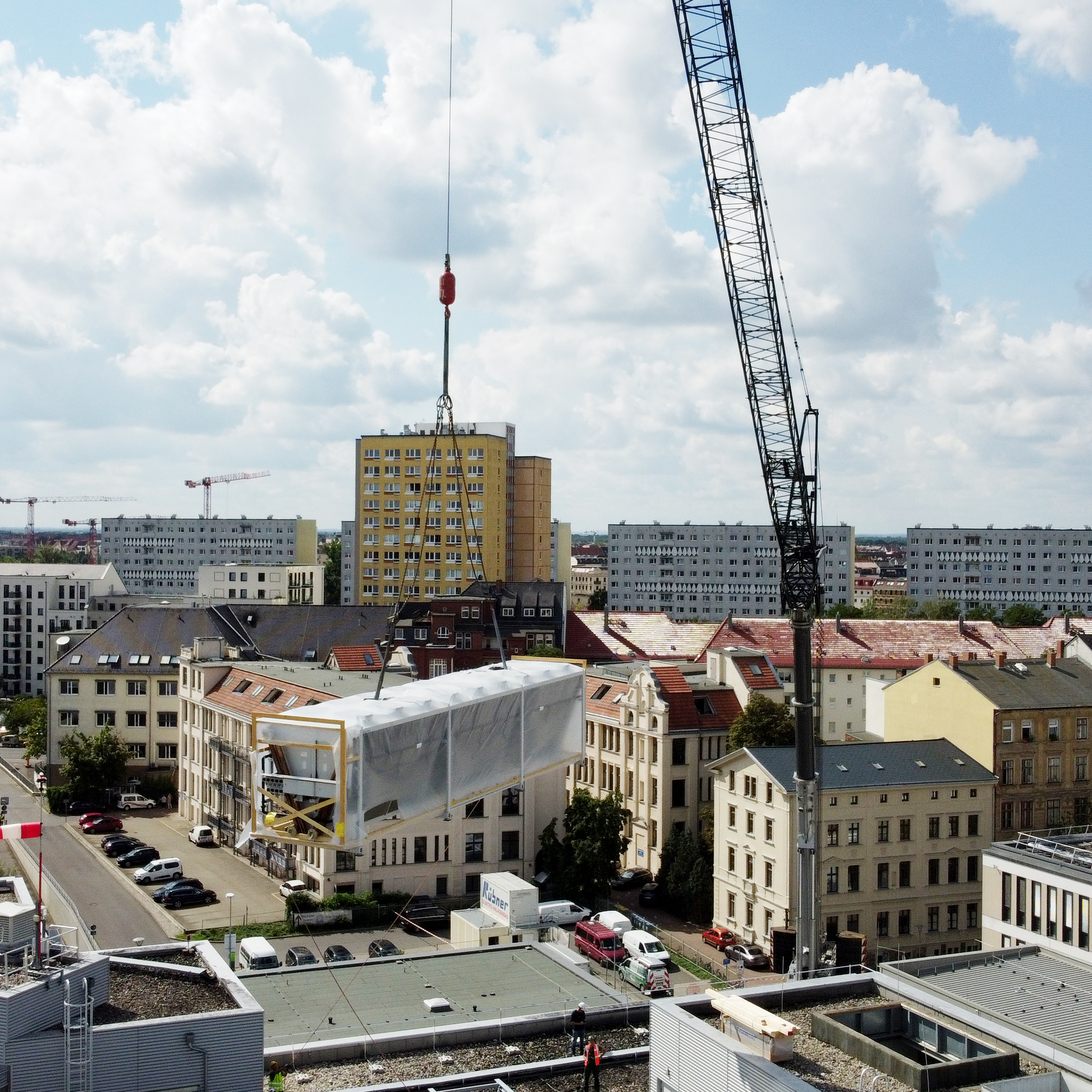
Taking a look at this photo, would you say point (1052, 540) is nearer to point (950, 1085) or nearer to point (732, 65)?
point (732, 65)

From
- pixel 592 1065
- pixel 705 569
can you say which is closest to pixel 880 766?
pixel 592 1065

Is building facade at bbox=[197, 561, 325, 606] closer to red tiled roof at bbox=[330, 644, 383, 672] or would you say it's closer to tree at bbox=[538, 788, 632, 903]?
red tiled roof at bbox=[330, 644, 383, 672]

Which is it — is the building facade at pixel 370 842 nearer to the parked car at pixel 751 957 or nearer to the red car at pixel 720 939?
the red car at pixel 720 939

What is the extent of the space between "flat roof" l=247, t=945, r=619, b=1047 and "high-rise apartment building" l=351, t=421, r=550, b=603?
252 feet

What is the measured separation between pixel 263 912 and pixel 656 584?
116798 millimetres

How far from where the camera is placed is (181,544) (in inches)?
6954

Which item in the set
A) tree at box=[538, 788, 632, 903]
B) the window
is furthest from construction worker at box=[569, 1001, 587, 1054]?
the window

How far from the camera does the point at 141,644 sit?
6644 centimetres

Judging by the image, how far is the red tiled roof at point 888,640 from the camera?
2879 inches

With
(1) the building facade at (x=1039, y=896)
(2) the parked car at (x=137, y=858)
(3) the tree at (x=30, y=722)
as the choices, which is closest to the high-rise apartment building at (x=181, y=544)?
(3) the tree at (x=30, y=722)

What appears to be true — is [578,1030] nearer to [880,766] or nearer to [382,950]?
[382,950]

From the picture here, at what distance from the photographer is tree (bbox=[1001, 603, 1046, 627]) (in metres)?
127

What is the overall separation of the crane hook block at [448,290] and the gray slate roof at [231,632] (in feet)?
129

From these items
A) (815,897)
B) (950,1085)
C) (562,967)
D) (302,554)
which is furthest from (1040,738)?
(302,554)
